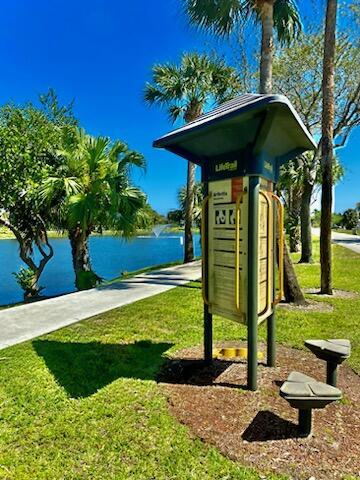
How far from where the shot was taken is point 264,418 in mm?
2826

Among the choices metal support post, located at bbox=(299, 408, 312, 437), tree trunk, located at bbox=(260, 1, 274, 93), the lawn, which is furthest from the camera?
tree trunk, located at bbox=(260, 1, 274, 93)

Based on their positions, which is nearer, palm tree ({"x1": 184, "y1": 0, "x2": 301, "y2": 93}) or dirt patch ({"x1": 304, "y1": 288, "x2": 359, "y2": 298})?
palm tree ({"x1": 184, "y1": 0, "x2": 301, "y2": 93})

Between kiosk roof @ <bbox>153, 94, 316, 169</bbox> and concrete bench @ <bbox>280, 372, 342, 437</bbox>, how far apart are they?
1932 mm

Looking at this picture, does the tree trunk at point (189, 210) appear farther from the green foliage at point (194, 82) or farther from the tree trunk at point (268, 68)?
the tree trunk at point (268, 68)

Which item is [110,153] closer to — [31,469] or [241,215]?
[241,215]

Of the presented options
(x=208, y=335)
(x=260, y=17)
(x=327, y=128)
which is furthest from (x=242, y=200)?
(x=260, y=17)

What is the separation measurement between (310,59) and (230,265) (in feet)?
36.8

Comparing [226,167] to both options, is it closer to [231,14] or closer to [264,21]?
[264,21]

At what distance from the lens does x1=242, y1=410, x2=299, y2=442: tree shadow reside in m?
2.58

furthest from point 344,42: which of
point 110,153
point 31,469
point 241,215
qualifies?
point 31,469

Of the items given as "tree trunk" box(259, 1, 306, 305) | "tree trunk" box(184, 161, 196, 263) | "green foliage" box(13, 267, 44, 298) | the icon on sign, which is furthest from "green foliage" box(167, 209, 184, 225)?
the icon on sign

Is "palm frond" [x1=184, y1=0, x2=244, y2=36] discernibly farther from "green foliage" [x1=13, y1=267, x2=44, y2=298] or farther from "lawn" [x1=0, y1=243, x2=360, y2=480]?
"green foliage" [x1=13, y1=267, x2=44, y2=298]

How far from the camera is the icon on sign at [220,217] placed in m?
3.45

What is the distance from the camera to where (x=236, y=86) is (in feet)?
43.2
